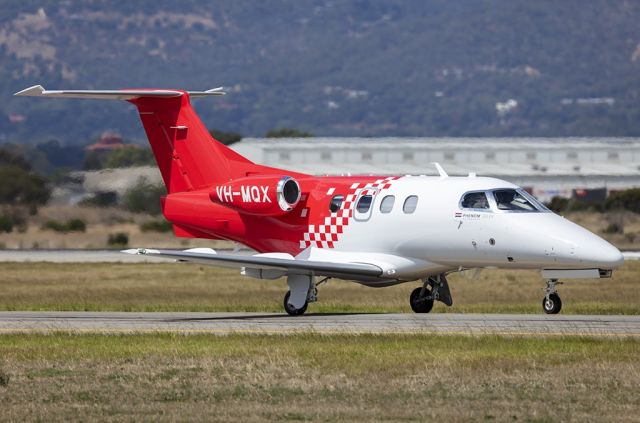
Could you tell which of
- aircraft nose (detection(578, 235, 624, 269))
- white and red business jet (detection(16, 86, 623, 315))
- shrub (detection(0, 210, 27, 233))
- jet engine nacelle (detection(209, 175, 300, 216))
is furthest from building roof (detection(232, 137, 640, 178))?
aircraft nose (detection(578, 235, 624, 269))

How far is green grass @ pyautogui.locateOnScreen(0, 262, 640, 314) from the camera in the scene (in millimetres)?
36188

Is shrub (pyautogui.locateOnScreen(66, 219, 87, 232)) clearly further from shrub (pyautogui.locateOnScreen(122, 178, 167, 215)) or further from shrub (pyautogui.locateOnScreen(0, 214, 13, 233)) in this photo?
shrub (pyautogui.locateOnScreen(122, 178, 167, 215))

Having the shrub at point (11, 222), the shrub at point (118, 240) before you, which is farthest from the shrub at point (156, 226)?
the shrub at point (11, 222)

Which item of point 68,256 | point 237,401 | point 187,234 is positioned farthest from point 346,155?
point 237,401

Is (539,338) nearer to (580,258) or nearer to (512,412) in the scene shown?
(580,258)

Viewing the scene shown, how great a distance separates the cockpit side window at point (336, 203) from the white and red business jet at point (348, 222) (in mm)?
21

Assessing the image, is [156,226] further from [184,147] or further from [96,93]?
[96,93]

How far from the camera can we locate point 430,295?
107 feet

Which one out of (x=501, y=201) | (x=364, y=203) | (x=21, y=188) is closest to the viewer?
(x=501, y=201)

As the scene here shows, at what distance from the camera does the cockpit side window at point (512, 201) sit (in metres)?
30.3

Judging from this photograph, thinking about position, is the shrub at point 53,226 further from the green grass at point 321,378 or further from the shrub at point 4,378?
the shrub at point 4,378

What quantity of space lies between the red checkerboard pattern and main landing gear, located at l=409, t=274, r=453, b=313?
6.89ft

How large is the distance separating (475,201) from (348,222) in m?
3.11

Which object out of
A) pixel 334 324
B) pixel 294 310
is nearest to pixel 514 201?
pixel 334 324
